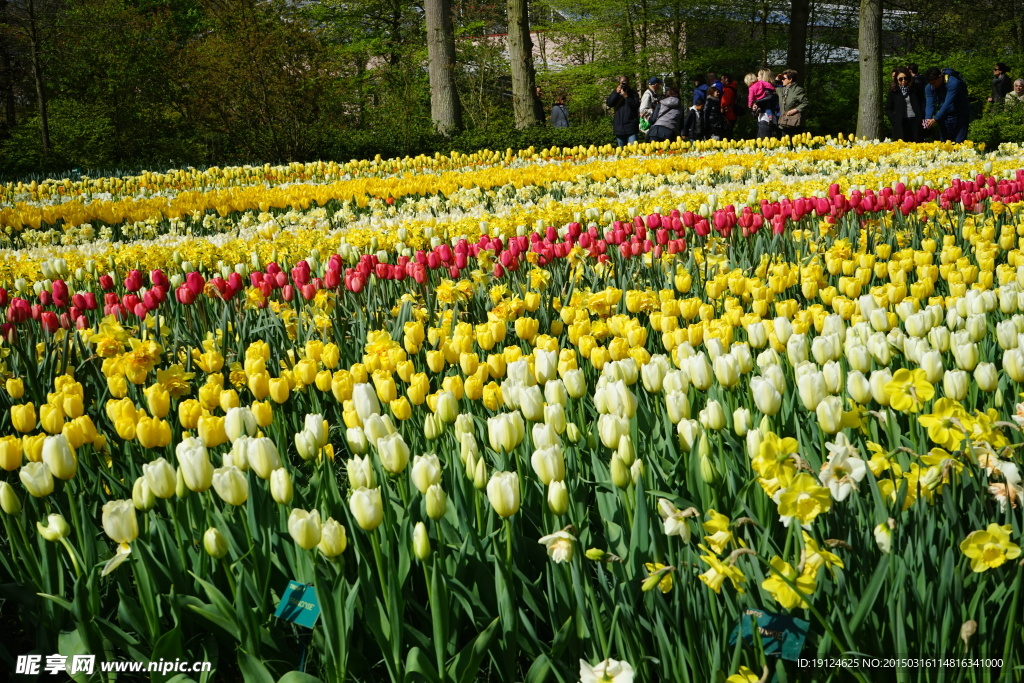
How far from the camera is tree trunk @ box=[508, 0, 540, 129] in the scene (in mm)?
20031

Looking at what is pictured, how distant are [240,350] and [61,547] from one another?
5.06ft

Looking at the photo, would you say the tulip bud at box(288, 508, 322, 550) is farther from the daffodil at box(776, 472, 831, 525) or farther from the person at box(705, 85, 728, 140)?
the person at box(705, 85, 728, 140)

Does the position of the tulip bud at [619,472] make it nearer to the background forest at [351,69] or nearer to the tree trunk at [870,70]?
the background forest at [351,69]

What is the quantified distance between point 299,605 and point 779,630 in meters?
0.79

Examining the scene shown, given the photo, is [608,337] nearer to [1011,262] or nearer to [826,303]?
[826,303]

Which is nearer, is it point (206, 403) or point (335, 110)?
point (206, 403)

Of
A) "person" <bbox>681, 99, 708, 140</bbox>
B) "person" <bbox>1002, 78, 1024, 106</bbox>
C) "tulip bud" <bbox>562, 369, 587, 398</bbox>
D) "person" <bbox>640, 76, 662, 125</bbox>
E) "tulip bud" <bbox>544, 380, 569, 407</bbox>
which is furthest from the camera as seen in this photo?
"person" <bbox>1002, 78, 1024, 106</bbox>

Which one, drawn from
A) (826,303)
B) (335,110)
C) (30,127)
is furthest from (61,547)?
(30,127)

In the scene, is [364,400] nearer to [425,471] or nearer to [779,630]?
[425,471]

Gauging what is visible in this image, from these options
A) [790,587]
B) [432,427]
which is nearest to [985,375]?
[790,587]

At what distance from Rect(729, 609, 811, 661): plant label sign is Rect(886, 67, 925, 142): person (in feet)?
51.2

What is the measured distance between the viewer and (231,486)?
68.7 inches

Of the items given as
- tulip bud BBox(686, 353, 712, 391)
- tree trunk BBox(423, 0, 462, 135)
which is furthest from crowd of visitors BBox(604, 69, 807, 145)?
tulip bud BBox(686, 353, 712, 391)

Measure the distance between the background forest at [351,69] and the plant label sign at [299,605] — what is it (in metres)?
17.4
